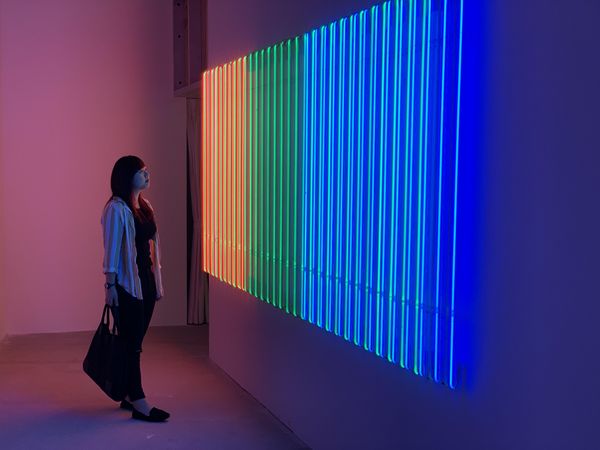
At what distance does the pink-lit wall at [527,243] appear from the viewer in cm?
243

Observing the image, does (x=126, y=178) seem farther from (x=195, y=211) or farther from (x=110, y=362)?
(x=195, y=211)

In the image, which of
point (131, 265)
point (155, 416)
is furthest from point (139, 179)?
point (155, 416)

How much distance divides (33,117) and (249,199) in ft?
11.1

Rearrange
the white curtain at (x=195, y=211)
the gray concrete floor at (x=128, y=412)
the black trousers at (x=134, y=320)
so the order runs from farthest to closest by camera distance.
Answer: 1. the white curtain at (x=195, y=211)
2. the black trousers at (x=134, y=320)
3. the gray concrete floor at (x=128, y=412)

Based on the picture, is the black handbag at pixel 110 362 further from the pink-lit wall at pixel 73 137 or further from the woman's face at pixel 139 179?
the pink-lit wall at pixel 73 137

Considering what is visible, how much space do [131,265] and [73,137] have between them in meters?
3.42

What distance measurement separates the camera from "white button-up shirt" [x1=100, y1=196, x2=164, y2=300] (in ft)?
16.1

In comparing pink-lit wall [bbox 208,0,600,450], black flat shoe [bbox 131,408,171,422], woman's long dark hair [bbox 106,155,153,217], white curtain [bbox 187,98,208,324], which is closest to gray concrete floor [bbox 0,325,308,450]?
black flat shoe [bbox 131,408,171,422]

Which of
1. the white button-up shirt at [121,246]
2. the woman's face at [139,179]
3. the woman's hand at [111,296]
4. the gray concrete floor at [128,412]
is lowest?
the gray concrete floor at [128,412]

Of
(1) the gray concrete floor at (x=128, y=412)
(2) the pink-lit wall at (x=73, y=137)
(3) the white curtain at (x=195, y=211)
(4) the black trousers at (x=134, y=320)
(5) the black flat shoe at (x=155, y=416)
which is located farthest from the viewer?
(3) the white curtain at (x=195, y=211)

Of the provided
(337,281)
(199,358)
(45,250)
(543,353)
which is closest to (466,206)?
(543,353)

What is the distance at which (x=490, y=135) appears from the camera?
112 inches

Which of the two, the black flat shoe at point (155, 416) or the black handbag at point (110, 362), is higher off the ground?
the black handbag at point (110, 362)

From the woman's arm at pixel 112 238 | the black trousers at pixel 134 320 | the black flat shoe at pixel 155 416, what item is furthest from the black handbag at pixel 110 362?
the woman's arm at pixel 112 238
